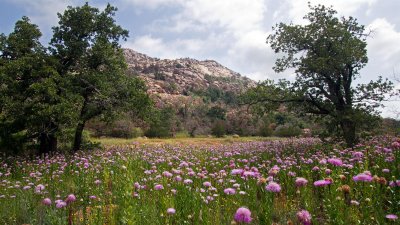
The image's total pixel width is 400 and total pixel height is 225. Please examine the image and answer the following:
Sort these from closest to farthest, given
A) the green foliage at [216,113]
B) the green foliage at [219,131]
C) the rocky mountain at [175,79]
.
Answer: the green foliage at [219,131] → the green foliage at [216,113] → the rocky mountain at [175,79]

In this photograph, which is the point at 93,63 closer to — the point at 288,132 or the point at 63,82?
the point at 63,82

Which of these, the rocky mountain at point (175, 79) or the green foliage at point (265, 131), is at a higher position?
the rocky mountain at point (175, 79)

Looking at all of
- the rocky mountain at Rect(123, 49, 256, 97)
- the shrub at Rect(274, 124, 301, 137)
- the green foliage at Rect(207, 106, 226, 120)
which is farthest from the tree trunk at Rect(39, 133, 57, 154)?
the rocky mountain at Rect(123, 49, 256, 97)

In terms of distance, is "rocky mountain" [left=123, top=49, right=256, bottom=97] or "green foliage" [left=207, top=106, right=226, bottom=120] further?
"rocky mountain" [left=123, top=49, right=256, bottom=97]

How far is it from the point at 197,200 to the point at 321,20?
527 inches

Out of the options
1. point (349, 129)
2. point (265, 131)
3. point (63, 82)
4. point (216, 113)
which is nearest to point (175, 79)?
point (216, 113)

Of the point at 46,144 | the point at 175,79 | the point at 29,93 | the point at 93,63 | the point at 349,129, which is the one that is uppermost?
the point at 175,79

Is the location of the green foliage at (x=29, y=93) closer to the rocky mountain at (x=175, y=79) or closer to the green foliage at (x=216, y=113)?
the green foliage at (x=216, y=113)

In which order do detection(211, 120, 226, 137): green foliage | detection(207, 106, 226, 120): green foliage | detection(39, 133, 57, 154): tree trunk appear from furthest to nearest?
detection(207, 106, 226, 120): green foliage < detection(211, 120, 226, 137): green foliage < detection(39, 133, 57, 154): tree trunk

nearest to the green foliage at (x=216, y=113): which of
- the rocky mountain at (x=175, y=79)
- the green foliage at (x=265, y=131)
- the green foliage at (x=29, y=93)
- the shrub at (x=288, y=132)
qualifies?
the green foliage at (x=265, y=131)

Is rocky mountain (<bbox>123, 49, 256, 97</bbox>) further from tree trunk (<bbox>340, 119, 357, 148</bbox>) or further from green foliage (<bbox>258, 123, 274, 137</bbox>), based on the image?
tree trunk (<bbox>340, 119, 357, 148</bbox>)

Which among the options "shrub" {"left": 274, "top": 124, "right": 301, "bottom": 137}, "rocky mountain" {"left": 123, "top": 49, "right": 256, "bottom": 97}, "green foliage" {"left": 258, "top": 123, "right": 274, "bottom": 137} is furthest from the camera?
"rocky mountain" {"left": 123, "top": 49, "right": 256, "bottom": 97}

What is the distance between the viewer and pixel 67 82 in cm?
1556

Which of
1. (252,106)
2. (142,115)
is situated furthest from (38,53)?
(252,106)
